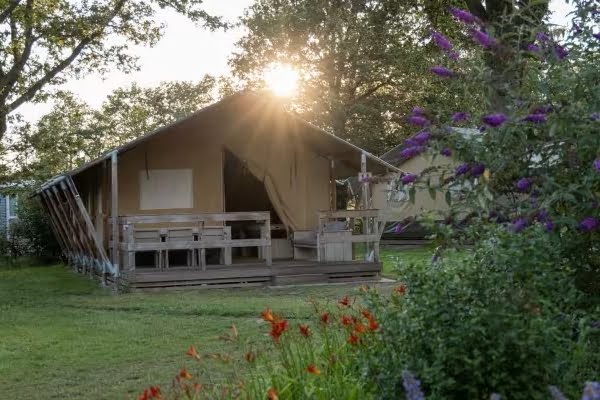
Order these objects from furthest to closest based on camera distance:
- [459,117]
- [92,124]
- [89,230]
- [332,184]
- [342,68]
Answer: [92,124]
[342,68]
[332,184]
[89,230]
[459,117]

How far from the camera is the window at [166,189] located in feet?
47.1

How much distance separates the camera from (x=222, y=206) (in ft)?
48.4

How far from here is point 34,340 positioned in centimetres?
781

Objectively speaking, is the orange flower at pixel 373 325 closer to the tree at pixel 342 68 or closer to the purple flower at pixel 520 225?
the purple flower at pixel 520 225

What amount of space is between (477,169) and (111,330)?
5860 millimetres

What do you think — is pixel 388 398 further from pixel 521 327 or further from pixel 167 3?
pixel 167 3

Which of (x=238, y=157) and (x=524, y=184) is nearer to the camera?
(x=524, y=184)

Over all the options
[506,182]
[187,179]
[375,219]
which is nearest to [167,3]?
[187,179]

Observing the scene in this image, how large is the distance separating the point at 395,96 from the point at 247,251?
57.2 ft

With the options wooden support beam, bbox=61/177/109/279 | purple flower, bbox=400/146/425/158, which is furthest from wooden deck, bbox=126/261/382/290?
purple flower, bbox=400/146/425/158

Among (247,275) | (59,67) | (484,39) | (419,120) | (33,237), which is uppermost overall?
(59,67)

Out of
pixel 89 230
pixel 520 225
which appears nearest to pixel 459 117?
pixel 520 225

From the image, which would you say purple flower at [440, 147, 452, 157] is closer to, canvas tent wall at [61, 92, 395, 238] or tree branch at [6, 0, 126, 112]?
canvas tent wall at [61, 92, 395, 238]

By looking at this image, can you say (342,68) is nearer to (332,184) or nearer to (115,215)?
(332,184)
